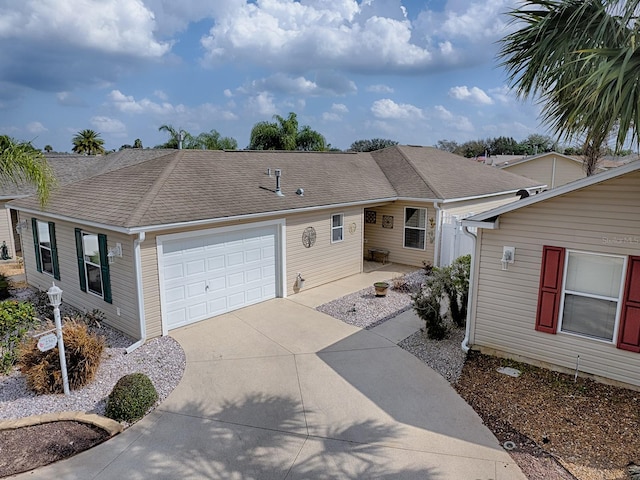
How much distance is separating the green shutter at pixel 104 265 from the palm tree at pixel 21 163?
1706mm

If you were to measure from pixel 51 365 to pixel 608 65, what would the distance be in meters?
9.20

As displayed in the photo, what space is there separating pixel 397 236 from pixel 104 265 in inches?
404

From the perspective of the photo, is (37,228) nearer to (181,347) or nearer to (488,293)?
(181,347)

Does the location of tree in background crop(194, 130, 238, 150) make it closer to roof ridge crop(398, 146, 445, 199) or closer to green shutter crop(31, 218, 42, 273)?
roof ridge crop(398, 146, 445, 199)

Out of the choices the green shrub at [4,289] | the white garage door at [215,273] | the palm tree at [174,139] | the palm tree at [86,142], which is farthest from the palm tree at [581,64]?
the palm tree at [86,142]

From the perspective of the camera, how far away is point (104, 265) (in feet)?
31.8

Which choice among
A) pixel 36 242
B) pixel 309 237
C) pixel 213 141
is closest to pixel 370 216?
pixel 309 237

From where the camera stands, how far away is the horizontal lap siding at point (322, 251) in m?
12.4

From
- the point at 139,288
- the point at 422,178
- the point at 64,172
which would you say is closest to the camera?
the point at 139,288

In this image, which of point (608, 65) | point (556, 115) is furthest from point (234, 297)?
point (608, 65)

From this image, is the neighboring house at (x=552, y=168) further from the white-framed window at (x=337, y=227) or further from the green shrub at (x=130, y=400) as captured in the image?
the green shrub at (x=130, y=400)

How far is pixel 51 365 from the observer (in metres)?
7.21

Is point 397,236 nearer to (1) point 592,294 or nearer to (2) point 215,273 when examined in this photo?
(2) point 215,273

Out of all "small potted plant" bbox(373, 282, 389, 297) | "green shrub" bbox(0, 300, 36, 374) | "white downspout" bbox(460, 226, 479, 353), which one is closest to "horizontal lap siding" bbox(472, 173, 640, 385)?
"white downspout" bbox(460, 226, 479, 353)
